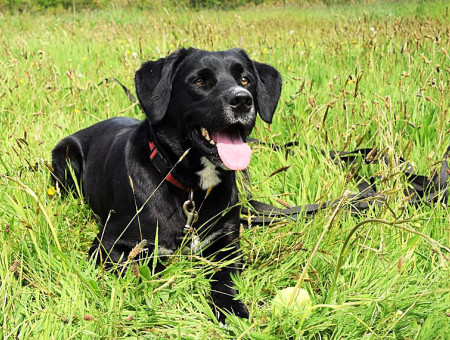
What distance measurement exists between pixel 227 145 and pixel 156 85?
528 mm

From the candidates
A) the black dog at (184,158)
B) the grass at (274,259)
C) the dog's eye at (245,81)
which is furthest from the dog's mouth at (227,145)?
the dog's eye at (245,81)

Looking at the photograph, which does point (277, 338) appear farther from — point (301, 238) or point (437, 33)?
point (437, 33)

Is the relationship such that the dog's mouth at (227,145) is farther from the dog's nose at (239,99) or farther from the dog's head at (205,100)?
the dog's nose at (239,99)

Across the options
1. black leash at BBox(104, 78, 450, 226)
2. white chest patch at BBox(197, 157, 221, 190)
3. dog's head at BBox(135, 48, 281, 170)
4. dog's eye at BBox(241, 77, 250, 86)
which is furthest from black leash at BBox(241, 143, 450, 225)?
dog's eye at BBox(241, 77, 250, 86)

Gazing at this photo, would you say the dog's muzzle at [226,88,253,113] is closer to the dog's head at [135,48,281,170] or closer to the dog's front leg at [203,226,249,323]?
the dog's head at [135,48,281,170]

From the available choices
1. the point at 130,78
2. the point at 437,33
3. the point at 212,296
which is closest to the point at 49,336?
the point at 212,296

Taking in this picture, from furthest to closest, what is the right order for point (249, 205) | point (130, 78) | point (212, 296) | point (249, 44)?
point (249, 44), point (130, 78), point (249, 205), point (212, 296)

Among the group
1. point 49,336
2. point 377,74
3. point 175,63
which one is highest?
point 175,63

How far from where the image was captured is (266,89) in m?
2.78

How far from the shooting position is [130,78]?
480 centimetres

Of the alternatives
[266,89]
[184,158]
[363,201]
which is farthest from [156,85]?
[363,201]

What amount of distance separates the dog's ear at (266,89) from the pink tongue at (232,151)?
38 cm

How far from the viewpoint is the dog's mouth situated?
2.25 metres

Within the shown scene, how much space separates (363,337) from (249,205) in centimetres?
121
